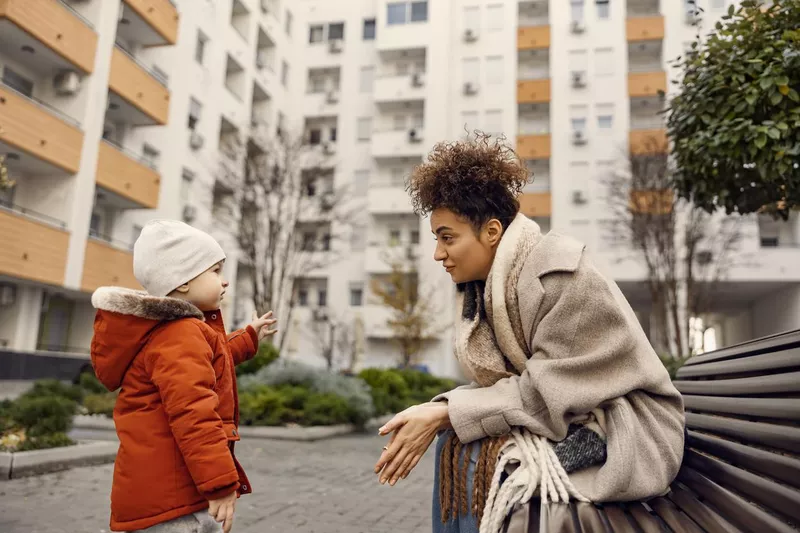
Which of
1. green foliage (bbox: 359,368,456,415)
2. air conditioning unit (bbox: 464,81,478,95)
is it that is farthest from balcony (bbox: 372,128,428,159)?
green foliage (bbox: 359,368,456,415)

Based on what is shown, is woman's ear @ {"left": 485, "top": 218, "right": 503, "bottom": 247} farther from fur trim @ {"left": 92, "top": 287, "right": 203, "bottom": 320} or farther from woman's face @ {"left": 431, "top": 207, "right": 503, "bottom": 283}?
fur trim @ {"left": 92, "top": 287, "right": 203, "bottom": 320}

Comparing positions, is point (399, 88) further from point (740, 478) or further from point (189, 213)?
point (740, 478)

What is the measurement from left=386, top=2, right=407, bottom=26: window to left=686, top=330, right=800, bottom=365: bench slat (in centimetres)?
4077

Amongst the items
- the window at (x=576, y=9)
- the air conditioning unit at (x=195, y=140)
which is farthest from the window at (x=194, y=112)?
the window at (x=576, y=9)

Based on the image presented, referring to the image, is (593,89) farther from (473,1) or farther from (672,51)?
(473,1)

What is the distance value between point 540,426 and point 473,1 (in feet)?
137

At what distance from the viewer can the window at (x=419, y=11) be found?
40531 millimetres

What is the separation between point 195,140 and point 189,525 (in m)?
27.5

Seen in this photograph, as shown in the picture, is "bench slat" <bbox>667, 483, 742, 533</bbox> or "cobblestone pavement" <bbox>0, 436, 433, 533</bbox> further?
"cobblestone pavement" <bbox>0, 436, 433, 533</bbox>

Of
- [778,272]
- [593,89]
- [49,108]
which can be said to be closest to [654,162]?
[778,272]

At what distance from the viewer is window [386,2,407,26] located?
134 ft

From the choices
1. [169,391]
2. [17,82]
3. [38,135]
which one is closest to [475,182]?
[169,391]

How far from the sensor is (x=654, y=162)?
22.0 m

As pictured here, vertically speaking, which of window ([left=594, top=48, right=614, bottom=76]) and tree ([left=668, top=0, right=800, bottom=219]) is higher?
window ([left=594, top=48, right=614, bottom=76])
